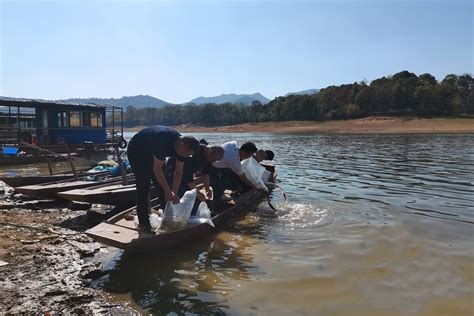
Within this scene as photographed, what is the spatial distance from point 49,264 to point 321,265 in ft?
14.3

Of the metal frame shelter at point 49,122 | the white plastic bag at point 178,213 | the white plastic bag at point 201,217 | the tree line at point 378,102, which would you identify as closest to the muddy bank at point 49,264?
the white plastic bag at point 178,213

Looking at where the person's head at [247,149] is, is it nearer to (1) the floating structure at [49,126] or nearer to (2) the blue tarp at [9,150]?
(1) the floating structure at [49,126]

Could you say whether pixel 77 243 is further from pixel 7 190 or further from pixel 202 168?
pixel 7 190

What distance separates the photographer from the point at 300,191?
1371 cm

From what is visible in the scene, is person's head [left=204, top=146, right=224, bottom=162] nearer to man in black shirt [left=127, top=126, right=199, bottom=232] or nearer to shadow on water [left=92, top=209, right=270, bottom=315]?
man in black shirt [left=127, top=126, right=199, bottom=232]

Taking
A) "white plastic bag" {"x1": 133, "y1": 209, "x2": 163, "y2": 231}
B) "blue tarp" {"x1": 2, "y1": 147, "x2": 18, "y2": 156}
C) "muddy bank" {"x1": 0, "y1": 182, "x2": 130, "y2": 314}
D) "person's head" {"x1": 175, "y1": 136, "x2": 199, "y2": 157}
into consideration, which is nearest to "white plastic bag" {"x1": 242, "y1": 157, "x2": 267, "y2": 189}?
"white plastic bag" {"x1": 133, "y1": 209, "x2": 163, "y2": 231}

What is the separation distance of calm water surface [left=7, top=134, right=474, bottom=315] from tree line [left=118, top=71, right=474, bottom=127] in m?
72.4

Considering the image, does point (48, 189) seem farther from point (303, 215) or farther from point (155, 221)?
point (303, 215)

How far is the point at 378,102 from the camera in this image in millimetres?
83188

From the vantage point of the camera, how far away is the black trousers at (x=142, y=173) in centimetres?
648

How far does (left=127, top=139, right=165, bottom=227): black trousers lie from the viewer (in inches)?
255

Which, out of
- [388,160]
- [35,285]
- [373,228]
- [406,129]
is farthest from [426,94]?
[35,285]

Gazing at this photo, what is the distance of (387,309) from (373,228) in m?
3.89

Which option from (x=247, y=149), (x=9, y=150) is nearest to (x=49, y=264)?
(x=247, y=149)
